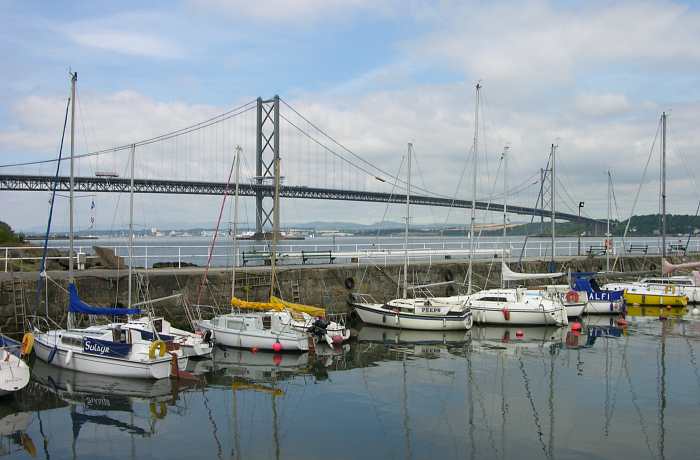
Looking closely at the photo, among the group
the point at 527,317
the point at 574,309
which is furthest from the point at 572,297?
the point at 527,317

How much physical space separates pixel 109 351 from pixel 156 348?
3.84 ft

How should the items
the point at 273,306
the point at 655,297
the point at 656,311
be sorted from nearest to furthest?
the point at 273,306 → the point at 656,311 → the point at 655,297

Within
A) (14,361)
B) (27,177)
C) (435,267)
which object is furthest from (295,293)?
(27,177)

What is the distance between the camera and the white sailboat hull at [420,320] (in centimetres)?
2220

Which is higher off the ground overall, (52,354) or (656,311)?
(52,354)

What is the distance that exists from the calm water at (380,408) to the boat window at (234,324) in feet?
2.49

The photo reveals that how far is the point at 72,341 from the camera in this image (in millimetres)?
15695

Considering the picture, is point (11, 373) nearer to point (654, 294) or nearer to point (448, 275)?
point (448, 275)

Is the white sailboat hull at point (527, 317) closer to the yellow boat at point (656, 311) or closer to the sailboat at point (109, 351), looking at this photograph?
the yellow boat at point (656, 311)

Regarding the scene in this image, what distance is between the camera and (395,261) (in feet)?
96.5

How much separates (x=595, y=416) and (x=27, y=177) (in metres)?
50.9

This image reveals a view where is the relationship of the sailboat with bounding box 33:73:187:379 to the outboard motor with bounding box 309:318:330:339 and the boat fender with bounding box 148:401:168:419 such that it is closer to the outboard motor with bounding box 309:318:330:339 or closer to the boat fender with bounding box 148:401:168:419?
the boat fender with bounding box 148:401:168:419

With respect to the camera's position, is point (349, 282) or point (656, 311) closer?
point (349, 282)

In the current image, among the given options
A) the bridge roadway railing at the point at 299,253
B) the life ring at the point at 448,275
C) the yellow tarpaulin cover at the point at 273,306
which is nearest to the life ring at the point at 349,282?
the bridge roadway railing at the point at 299,253
